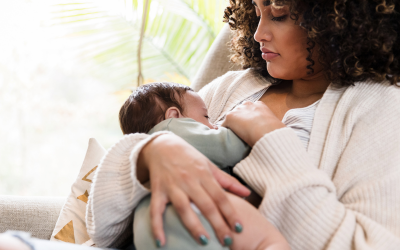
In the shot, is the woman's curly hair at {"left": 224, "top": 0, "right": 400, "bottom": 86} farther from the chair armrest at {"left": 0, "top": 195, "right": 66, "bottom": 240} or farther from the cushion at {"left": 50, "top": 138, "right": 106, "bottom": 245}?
the chair armrest at {"left": 0, "top": 195, "right": 66, "bottom": 240}

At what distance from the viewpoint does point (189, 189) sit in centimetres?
76

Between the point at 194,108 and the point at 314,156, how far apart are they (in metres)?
0.38

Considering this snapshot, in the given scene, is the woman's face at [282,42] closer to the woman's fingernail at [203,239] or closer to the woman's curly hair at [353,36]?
the woman's curly hair at [353,36]

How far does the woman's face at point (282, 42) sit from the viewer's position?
114cm

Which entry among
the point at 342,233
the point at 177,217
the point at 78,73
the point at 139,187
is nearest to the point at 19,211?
the point at 139,187

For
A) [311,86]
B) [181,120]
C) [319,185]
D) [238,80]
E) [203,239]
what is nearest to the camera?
[203,239]

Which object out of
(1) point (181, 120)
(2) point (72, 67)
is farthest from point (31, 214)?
(2) point (72, 67)

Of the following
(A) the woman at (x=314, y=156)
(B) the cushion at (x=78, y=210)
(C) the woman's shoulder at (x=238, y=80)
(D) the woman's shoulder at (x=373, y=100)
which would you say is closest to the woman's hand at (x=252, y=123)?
(A) the woman at (x=314, y=156)

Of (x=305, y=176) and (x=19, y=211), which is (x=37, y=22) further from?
(x=305, y=176)

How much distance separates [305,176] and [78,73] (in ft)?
7.64

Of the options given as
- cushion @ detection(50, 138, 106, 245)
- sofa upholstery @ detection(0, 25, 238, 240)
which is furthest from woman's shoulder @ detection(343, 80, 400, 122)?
sofa upholstery @ detection(0, 25, 238, 240)

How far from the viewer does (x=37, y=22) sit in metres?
2.57

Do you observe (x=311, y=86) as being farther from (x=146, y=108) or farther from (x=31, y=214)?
(x=31, y=214)

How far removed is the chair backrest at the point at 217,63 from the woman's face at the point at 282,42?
0.54m
